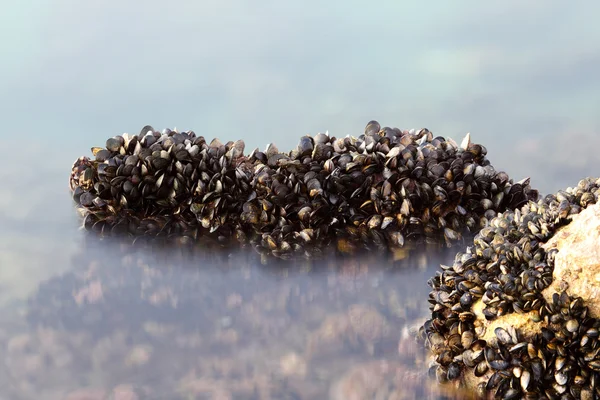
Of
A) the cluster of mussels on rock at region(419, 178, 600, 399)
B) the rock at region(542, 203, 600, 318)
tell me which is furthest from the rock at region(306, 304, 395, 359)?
the rock at region(542, 203, 600, 318)

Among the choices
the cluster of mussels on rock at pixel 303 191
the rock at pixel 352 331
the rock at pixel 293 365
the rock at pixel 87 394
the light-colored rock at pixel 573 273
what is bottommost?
the rock at pixel 87 394

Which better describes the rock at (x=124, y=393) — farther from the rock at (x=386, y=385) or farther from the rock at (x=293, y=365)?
the rock at (x=386, y=385)

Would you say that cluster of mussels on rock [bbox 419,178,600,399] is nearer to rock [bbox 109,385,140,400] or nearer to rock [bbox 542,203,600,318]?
rock [bbox 542,203,600,318]

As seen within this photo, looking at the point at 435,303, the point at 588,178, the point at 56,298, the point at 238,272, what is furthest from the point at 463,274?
the point at 56,298

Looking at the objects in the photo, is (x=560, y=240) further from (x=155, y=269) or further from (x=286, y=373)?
(x=155, y=269)

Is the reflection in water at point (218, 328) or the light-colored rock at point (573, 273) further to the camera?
the reflection in water at point (218, 328)

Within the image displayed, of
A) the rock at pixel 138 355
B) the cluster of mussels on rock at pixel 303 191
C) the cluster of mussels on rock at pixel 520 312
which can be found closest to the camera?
the cluster of mussels on rock at pixel 520 312

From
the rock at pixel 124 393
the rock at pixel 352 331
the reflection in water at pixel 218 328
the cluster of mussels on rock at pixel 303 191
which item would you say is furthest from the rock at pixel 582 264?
the rock at pixel 124 393
